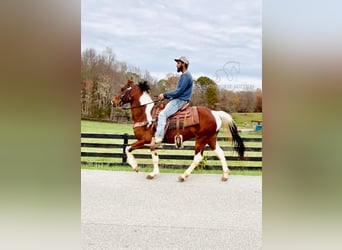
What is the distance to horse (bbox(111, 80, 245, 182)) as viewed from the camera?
2.70m

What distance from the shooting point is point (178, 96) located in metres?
2.63

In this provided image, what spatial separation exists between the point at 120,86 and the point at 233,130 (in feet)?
2.99

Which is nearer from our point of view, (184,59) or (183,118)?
(184,59)

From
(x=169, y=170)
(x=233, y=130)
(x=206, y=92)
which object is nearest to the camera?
(x=206, y=92)

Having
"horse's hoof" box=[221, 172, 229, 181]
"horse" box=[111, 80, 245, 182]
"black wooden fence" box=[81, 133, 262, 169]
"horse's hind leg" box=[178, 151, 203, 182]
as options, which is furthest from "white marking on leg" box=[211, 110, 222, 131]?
"horse's hoof" box=[221, 172, 229, 181]

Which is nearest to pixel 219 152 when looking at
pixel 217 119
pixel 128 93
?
pixel 217 119

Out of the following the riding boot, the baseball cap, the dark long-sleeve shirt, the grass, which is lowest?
the grass

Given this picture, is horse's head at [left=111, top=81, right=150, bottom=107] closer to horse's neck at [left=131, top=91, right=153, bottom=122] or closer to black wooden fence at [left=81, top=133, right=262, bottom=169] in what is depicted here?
horse's neck at [left=131, top=91, right=153, bottom=122]

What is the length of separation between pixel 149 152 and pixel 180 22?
101 centimetres

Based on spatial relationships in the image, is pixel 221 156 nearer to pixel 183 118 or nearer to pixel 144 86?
pixel 183 118

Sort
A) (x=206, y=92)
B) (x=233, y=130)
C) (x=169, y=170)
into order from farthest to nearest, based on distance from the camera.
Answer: (x=169, y=170) → (x=233, y=130) → (x=206, y=92)
